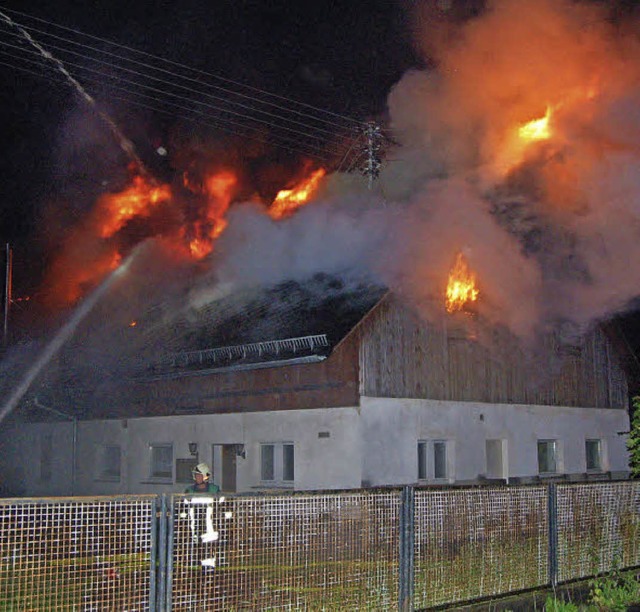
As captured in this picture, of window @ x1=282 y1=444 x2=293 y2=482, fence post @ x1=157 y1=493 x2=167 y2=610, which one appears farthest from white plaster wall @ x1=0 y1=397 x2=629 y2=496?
fence post @ x1=157 y1=493 x2=167 y2=610

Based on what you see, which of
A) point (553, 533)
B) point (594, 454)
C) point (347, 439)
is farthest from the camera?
point (594, 454)

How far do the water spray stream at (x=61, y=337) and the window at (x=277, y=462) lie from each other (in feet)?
34.4

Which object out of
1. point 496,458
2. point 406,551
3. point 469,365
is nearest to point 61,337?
point 469,365

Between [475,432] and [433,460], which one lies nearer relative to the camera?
[433,460]

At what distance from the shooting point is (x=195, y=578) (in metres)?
6.04

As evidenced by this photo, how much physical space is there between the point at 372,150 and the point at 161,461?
10.9 metres

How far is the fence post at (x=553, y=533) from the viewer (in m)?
8.88

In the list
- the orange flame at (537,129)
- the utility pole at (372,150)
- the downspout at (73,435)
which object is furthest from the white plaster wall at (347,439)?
the utility pole at (372,150)

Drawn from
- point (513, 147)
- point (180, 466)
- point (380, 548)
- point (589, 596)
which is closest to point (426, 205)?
point (513, 147)

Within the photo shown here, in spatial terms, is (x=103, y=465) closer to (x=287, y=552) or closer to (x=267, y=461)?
(x=267, y=461)

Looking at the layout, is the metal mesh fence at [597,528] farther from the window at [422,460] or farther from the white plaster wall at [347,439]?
the window at [422,460]

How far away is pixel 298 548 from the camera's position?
6.68 metres

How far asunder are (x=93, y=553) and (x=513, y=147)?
14125 millimetres

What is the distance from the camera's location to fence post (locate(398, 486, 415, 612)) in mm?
7348
